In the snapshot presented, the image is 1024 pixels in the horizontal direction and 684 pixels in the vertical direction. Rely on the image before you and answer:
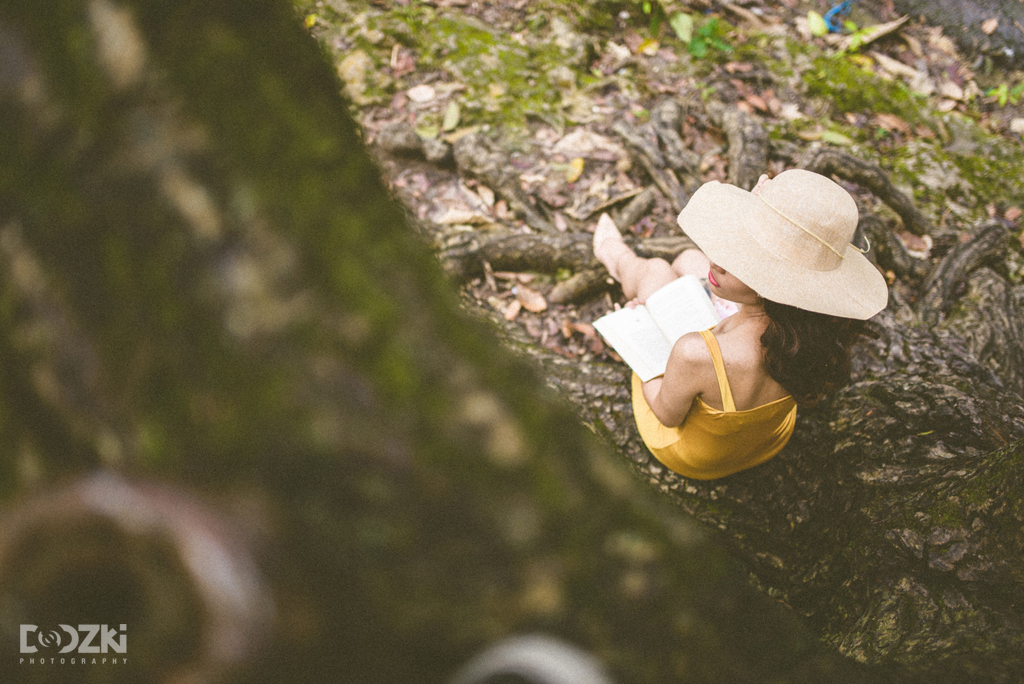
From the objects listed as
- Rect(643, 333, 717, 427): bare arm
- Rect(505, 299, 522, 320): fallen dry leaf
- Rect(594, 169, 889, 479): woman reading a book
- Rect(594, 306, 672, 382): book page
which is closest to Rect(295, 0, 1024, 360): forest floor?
Rect(505, 299, 522, 320): fallen dry leaf

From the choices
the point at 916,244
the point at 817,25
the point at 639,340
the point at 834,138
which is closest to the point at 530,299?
the point at 639,340

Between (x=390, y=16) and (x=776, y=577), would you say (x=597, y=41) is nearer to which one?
(x=390, y=16)

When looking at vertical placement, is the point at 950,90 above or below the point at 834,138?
above

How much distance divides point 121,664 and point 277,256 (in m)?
0.64

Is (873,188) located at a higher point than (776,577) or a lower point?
higher

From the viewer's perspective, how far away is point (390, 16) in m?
4.73

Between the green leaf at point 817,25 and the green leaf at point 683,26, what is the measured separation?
58.6 inches

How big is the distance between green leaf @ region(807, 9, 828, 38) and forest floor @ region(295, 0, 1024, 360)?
20 millimetres

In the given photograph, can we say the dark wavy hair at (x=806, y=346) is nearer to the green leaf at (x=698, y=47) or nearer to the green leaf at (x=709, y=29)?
the green leaf at (x=698, y=47)

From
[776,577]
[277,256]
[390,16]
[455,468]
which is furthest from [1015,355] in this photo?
[390,16]

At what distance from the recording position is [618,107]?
4574mm

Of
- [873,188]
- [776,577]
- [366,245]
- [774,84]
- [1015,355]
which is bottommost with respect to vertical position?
[776,577]

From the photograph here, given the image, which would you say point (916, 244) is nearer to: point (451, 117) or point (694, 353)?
point (694, 353)

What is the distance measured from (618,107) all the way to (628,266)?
2.11 m
